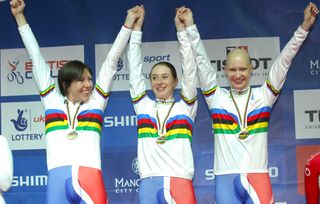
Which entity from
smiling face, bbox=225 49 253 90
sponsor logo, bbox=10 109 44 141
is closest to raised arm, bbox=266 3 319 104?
smiling face, bbox=225 49 253 90

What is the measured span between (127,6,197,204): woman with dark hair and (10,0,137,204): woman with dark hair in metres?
0.24

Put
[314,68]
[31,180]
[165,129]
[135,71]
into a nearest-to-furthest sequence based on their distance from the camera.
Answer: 1. [165,129]
2. [135,71]
3. [314,68]
4. [31,180]

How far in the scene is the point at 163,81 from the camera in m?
4.31

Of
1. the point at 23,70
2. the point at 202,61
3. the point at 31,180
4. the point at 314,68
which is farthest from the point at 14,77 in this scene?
the point at 314,68

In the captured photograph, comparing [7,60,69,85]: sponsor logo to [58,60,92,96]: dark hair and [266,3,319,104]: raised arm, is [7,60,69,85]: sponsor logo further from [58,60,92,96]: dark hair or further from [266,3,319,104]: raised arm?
[266,3,319,104]: raised arm

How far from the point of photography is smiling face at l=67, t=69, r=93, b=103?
4207 mm

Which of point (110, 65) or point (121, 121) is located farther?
point (121, 121)

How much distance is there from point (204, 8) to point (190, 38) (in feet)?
2.46

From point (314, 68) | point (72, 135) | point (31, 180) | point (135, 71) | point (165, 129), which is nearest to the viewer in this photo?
point (72, 135)

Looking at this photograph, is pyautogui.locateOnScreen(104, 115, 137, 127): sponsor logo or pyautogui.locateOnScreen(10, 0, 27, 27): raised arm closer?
pyautogui.locateOnScreen(10, 0, 27, 27): raised arm

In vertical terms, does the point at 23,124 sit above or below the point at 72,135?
above

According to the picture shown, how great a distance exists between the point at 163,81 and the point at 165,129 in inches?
12.8

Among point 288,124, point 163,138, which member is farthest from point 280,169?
point 163,138

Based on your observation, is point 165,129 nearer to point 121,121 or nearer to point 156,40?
point 121,121
